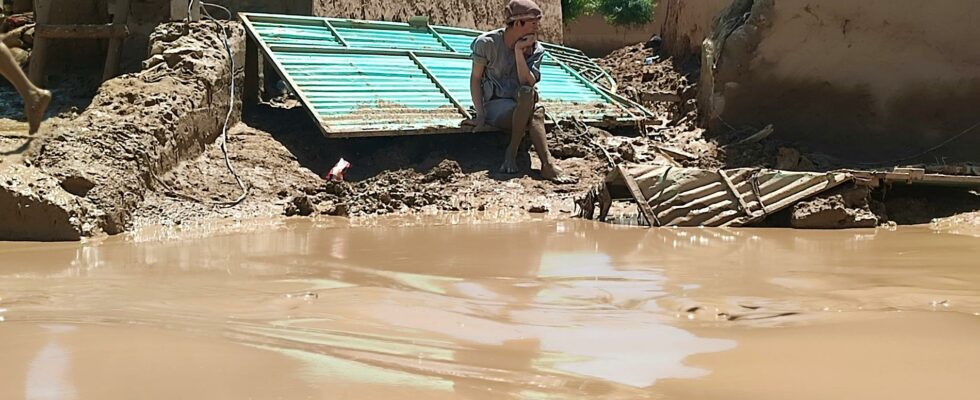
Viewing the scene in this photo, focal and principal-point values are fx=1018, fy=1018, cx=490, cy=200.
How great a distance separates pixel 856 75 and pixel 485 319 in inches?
225

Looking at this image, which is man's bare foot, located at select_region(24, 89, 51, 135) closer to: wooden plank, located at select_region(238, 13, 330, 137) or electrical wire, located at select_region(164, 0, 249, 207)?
electrical wire, located at select_region(164, 0, 249, 207)

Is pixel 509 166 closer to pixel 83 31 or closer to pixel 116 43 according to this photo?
pixel 116 43

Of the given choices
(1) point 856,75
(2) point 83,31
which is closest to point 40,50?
(2) point 83,31

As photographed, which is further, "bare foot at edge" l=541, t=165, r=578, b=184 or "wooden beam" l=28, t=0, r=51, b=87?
"wooden beam" l=28, t=0, r=51, b=87

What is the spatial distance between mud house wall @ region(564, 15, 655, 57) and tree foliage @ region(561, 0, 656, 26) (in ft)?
1.54

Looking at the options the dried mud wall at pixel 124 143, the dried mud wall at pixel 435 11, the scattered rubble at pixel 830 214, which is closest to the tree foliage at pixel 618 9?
the dried mud wall at pixel 435 11

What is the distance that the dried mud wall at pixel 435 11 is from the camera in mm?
8914

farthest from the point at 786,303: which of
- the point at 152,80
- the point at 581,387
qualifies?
the point at 152,80

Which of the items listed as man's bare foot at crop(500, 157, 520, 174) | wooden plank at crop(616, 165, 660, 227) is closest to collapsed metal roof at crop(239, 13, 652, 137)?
man's bare foot at crop(500, 157, 520, 174)

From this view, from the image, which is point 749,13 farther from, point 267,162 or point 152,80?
point 152,80

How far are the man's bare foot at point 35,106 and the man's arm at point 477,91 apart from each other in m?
2.89

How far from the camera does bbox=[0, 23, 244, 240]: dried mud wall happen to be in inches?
196

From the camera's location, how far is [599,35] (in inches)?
984

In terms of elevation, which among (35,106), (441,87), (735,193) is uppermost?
(441,87)
